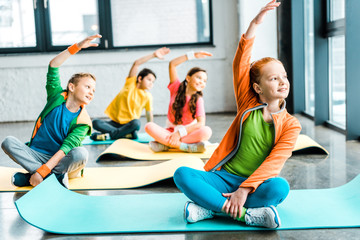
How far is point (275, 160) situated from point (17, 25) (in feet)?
18.2

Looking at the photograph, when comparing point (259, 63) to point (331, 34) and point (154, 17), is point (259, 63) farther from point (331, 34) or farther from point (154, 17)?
point (154, 17)

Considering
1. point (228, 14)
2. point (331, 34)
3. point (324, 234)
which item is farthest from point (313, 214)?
point (228, 14)

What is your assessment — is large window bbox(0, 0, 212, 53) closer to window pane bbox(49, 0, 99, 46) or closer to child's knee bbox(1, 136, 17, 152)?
window pane bbox(49, 0, 99, 46)

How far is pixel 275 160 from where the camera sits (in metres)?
1.94

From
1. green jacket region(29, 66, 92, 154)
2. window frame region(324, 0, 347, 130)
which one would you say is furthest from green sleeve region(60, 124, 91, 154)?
window frame region(324, 0, 347, 130)

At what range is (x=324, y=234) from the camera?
5.87 ft

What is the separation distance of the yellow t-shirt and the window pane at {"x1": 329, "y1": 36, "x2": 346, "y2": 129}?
188 cm

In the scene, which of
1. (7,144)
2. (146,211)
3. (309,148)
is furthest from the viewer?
(309,148)

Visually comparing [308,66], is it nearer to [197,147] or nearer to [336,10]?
[336,10]

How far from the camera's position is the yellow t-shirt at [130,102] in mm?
4473

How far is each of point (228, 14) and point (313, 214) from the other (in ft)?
16.0

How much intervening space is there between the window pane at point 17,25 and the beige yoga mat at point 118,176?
3844 millimetres

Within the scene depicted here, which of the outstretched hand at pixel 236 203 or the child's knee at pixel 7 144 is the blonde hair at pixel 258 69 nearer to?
the outstretched hand at pixel 236 203

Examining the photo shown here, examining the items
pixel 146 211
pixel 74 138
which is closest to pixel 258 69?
pixel 146 211
